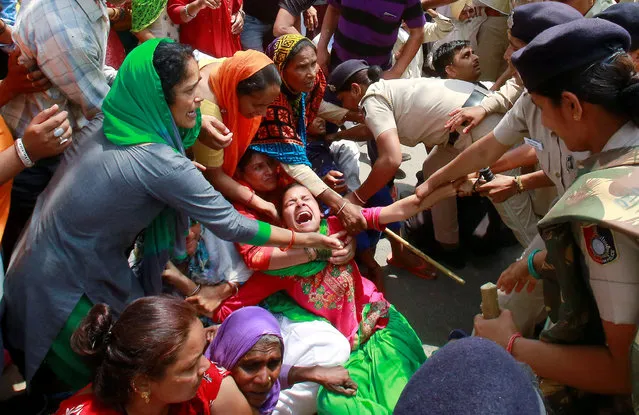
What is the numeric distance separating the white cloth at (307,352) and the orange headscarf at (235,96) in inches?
32.6

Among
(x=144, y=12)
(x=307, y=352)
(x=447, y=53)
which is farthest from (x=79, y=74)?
(x=447, y=53)

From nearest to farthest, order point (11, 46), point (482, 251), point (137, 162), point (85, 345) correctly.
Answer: point (85, 345) → point (137, 162) → point (11, 46) → point (482, 251)

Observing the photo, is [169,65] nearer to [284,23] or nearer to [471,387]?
[471,387]

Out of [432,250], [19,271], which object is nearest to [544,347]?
[19,271]

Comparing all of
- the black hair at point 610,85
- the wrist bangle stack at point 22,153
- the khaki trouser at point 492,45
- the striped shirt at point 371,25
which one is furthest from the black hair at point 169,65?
the khaki trouser at point 492,45

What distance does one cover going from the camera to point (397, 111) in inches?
133

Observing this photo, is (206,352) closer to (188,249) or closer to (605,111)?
(188,249)

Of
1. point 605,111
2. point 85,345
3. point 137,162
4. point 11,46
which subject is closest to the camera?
point 605,111

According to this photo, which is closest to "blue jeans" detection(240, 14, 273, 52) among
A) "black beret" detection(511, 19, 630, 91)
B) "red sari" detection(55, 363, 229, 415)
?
"red sari" detection(55, 363, 229, 415)

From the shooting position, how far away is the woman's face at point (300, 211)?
2846 mm

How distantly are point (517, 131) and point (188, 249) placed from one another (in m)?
1.55

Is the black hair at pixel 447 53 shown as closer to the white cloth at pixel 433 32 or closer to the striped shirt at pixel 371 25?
the striped shirt at pixel 371 25

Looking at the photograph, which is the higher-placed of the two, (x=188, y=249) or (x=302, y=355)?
(x=188, y=249)

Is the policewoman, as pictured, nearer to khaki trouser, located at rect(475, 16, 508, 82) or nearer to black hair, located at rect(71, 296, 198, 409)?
black hair, located at rect(71, 296, 198, 409)
